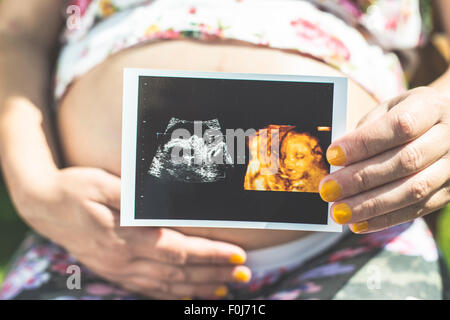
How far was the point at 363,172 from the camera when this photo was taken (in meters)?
0.64

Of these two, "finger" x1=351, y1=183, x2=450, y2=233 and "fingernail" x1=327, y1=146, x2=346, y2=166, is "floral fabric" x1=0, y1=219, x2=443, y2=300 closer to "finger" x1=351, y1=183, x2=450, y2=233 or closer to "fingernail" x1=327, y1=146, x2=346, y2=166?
"finger" x1=351, y1=183, x2=450, y2=233

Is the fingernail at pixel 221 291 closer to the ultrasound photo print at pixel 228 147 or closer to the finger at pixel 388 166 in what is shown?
the ultrasound photo print at pixel 228 147

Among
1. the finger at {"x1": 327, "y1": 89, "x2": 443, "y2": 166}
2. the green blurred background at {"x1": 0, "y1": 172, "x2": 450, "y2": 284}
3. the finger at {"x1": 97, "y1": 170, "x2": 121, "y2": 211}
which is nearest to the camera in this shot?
the finger at {"x1": 327, "y1": 89, "x2": 443, "y2": 166}

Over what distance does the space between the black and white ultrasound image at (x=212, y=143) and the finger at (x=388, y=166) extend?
0.21ft

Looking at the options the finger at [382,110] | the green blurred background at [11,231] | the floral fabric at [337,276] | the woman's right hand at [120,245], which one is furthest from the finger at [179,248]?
the green blurred background at [11,231]

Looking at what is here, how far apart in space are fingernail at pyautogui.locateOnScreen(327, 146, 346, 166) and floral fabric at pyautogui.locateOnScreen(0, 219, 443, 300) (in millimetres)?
273

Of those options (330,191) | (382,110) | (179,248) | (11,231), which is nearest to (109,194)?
(179,248)

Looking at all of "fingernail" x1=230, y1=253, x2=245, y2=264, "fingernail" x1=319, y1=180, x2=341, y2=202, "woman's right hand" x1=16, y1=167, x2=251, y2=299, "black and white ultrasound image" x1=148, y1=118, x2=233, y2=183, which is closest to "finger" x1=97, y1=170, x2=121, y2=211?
"woman's right hand" x1=16, y1=167, x2=251, y2=299

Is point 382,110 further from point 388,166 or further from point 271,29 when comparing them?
point 271,29

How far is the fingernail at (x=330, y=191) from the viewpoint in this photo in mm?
658

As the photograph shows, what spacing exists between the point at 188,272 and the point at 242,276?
0.35 ft

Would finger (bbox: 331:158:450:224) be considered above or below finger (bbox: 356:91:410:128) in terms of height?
below

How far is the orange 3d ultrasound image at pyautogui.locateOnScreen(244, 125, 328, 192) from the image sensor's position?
27.5 inches

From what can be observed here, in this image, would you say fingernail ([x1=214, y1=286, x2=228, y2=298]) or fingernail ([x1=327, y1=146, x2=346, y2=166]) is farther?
fingernail ([x1=214, y1=286, x2=228, y2=298])
